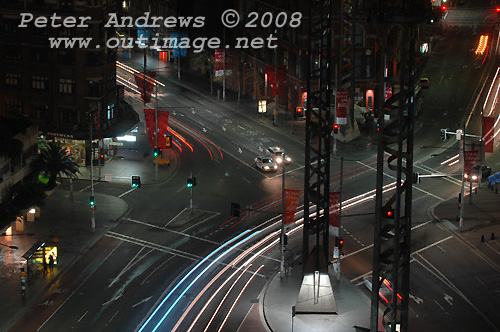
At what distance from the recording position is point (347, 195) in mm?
89562

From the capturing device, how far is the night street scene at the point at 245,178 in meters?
59.8

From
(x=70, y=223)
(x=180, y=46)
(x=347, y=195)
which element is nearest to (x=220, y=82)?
(x=180, y=46)

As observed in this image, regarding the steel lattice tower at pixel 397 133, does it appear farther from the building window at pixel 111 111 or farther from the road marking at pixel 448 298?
the building window at pixel 111 111

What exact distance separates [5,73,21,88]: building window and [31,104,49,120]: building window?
3.14 meters

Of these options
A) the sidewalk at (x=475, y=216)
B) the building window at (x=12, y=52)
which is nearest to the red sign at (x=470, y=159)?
the sidewalk at (x=475, y=216)

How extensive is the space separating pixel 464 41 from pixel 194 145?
63.6 meters

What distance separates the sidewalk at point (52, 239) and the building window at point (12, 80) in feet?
51.8

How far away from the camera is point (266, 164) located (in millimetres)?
96750

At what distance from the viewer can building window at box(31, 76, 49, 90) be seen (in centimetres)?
9688

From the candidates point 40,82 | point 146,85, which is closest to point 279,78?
point 146,85

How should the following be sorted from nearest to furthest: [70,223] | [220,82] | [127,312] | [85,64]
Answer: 1. [127,312]
2. [70,223]
3. [85,64]
4. [220,82]

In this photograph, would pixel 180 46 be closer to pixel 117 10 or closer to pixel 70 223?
pixel 117 10

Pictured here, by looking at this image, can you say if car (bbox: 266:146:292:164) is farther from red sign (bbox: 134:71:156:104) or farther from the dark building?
red sign (bbox: 134:71:156:104)

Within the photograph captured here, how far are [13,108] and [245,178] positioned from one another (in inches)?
1068
